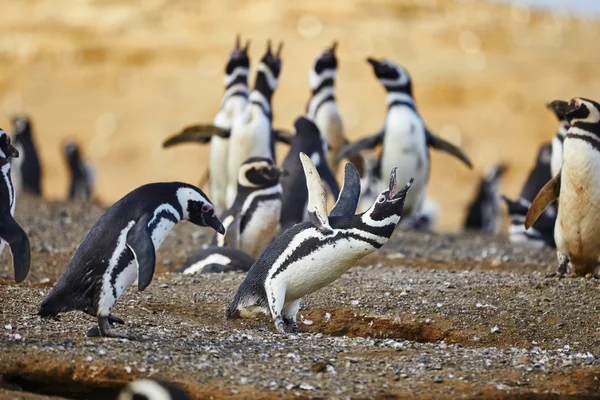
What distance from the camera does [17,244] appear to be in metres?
5.35

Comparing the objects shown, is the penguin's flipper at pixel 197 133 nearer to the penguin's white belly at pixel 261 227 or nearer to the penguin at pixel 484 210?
the penguin's white belly at pixel 261 227

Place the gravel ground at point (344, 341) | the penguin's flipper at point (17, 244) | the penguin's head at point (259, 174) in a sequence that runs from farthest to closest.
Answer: the penguin's head at point (259, 174) → the penguin's flipper at point (17, 244) → the gravel ground at point (344, 341)

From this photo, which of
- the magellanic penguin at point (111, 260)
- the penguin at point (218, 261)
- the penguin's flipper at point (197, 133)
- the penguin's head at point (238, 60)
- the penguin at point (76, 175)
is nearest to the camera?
the magellanic penguin at point (111, 260)

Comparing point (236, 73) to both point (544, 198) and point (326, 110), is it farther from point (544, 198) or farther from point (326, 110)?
point (544, 198)

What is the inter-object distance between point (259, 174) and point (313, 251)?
2.90 m

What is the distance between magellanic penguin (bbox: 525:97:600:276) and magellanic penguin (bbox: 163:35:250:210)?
4948mm

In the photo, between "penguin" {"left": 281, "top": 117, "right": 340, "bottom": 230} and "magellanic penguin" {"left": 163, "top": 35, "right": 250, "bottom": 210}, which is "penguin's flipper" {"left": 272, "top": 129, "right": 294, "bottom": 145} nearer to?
"magellanic penguin" {"left": 163, "top": 35, "right": 250, "bottom": 210}

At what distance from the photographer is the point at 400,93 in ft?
38.7

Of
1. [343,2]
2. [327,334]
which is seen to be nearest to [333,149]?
[327,334]

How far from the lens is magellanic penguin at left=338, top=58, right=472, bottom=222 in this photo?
11508 millimetres

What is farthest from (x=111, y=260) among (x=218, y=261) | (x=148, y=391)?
(x=218, y=261)

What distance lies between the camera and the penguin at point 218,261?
25.6 ft

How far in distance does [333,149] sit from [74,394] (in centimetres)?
846

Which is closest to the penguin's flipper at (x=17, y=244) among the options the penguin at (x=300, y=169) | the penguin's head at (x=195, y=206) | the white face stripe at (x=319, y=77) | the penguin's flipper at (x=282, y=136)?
the penguin's head at (x=195, y=206)
